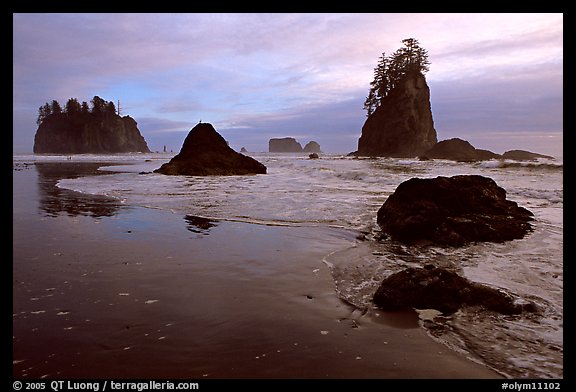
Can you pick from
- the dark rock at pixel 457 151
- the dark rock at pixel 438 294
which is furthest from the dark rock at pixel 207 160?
the dark rock at pixel 457 151

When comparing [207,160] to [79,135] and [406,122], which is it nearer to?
[406,122]

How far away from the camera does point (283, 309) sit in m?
3.65

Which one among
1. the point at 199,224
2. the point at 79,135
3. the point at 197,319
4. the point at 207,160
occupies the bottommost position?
the point at 197,319

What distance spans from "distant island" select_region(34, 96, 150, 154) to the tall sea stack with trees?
82942 millimetres

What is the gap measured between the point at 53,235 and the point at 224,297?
15.1ft

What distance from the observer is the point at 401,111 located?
63.4 m

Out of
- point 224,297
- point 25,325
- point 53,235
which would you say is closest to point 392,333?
point 224,297

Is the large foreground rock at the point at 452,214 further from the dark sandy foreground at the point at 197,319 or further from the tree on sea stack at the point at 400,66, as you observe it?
the tree on sea stack at the point at 400,66

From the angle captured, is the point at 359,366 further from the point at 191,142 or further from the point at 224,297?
the point at 191,142

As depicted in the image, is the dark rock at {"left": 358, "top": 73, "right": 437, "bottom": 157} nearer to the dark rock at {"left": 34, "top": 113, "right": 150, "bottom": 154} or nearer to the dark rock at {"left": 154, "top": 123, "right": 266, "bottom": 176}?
the dark rock at {"left": 154, "top": 123, "right": 266, "bottom": 176}

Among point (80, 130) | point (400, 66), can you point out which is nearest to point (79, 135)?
point (80, 130)

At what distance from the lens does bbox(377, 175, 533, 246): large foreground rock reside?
6535 millimetres

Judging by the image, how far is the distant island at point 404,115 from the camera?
204 feet

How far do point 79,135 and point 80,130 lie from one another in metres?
1.54
